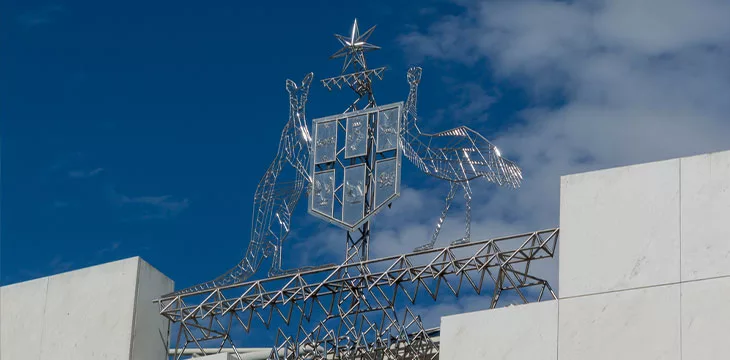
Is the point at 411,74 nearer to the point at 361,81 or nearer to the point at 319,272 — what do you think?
the point at 361,81

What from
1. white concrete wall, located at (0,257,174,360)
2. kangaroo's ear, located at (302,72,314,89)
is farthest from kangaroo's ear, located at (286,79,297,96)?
white concrete wall, located at (0,257,174,360)

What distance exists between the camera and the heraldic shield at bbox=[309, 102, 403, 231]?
35219 millimetres

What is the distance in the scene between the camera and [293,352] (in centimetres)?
3506

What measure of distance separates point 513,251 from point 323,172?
480 centimetres

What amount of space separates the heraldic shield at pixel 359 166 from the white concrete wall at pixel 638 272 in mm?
3947

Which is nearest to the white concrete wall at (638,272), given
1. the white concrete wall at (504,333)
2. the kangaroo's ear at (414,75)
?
the white concrete wall at (504,333)

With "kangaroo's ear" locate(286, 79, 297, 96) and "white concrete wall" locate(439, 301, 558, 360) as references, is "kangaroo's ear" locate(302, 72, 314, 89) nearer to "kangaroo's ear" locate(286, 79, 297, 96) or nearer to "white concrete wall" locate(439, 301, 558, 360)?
"kangaroo's ear" locate(286, 79, 297, 96)

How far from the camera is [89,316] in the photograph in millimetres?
37406

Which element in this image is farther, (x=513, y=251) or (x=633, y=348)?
(x=513, y=251)

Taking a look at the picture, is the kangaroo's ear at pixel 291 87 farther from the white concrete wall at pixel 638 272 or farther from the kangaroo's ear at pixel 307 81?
the white concrete wall at pixel 638 272

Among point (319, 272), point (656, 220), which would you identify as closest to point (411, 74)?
point (319, 272)

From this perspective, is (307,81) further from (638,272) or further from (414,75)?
(638,272)

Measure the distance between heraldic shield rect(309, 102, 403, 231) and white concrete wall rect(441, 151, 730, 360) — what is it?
3.95 metres

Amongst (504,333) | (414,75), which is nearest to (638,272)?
(504,333)
